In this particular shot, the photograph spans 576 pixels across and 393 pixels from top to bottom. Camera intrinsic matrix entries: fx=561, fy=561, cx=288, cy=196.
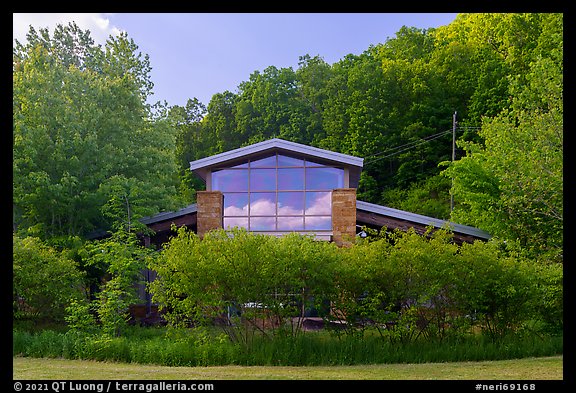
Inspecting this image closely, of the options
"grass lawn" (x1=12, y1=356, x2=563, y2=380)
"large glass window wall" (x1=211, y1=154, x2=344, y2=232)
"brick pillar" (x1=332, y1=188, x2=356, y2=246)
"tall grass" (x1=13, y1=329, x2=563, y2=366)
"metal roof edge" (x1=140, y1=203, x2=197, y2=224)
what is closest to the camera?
"grass lawn" (x1=12, y1=356, x2=563, y2=380)

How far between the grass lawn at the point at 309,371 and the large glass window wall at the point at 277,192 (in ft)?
25.8

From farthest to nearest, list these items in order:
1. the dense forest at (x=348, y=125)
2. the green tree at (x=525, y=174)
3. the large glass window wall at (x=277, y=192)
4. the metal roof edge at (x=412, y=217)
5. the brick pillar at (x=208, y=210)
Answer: the large glass window wall at (x=277, y=192)
the brick pillar at (x=208, y=210)
the metal roof edge at (x=412, y=217)
the dense forest at (x=348, y=125)
the green tree at (x=525, y=174)

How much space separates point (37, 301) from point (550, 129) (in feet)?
43.2

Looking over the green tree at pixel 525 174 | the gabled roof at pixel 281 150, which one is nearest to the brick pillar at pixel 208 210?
the gabled roof at pixel 281 150

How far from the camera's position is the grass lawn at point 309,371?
29.2 ft

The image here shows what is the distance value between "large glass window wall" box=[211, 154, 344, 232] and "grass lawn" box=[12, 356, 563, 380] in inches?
310

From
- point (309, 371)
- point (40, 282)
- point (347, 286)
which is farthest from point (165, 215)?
point (309, 371)

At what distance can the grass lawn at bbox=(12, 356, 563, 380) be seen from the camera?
351 inches

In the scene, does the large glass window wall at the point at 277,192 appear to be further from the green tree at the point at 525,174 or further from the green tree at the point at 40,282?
the green tree at the point at 40,282

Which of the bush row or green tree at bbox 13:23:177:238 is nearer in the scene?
the bush row

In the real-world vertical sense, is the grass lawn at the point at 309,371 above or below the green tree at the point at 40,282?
below

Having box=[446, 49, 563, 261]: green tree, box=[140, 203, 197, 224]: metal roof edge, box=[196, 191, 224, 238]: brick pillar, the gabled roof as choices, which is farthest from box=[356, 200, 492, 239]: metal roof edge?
box=[140, 203, 197, 224]: metal roof edge

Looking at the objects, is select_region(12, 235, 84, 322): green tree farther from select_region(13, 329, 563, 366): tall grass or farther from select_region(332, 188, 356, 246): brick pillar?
select_region(332, 188, 356, 246): brick pillar

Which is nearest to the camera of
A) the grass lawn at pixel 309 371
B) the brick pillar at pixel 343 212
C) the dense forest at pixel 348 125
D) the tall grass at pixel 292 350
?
the grass lawn at pixel 309 371
